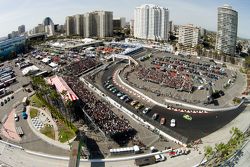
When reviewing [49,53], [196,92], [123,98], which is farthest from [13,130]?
[49,53]

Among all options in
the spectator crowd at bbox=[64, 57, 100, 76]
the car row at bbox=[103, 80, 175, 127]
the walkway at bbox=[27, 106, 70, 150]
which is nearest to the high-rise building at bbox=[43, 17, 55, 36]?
the spectator crowd at bbox=[64, 57, 100, 76]

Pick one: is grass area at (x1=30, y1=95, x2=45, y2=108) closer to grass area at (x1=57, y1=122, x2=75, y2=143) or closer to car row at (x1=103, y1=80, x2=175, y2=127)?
grass area at (x1=57, y1=122, x2=75, y2=143)

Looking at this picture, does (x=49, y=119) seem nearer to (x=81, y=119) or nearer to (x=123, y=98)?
(x=81, y=119)

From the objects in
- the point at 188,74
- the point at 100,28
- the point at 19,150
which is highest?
the point at 100,28

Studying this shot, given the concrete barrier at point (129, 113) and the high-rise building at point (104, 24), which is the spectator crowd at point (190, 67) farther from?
the high-rise building at point (104, 24)

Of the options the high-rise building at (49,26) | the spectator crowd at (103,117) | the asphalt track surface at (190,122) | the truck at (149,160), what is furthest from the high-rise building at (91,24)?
the truck at (149,160)

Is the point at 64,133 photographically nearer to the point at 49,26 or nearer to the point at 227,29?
the point at 227,29
